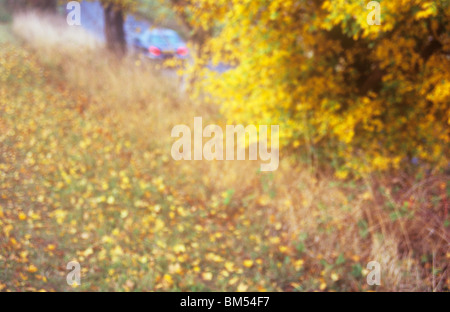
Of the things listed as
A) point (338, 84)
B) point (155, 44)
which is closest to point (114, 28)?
point (155, 44)

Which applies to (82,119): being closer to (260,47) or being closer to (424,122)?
(260,47)

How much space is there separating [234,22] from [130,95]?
2994 mm

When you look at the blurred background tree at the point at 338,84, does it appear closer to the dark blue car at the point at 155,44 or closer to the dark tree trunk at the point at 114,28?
the dark tree trunk at the point at 114,28

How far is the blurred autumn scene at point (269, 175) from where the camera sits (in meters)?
4.01

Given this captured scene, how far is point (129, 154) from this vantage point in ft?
19.8

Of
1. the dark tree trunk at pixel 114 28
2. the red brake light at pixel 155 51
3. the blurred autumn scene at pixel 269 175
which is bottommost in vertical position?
the blurred autumn scene at pixel 269 175

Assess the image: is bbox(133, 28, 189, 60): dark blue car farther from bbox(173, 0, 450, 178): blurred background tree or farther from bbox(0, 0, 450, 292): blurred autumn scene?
bbox(173, 0, 450, 178): blurred background tree

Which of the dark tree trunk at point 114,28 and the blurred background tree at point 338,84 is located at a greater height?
the dark tree trunk at point 114,28

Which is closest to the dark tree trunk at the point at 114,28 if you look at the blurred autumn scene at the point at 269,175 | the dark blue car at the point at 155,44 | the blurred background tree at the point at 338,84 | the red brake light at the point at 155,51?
the blurred autumn scene at the point at 269,175

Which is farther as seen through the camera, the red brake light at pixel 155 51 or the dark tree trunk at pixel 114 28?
the red brake light at pixel 155 51

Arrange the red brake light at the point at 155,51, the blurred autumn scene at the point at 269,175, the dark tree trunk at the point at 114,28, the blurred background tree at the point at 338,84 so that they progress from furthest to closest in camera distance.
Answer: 1. the red brake light at the point at 155,51
2. the dark tree trunk at the point at 114,28
3. the blurred background tree at the point at 338,84
4. the blurred autumn scene at the point at 269,175

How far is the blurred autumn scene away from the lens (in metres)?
4.01

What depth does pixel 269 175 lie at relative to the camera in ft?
18.4

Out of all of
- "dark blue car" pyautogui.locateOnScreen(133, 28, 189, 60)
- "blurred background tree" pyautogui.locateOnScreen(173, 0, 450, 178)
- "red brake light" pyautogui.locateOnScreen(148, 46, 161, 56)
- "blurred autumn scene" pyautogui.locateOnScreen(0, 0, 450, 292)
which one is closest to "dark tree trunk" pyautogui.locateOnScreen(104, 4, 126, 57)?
"blurred autumn scene" pyautogui.locateOnScreen(0, 0, 450, 292)
